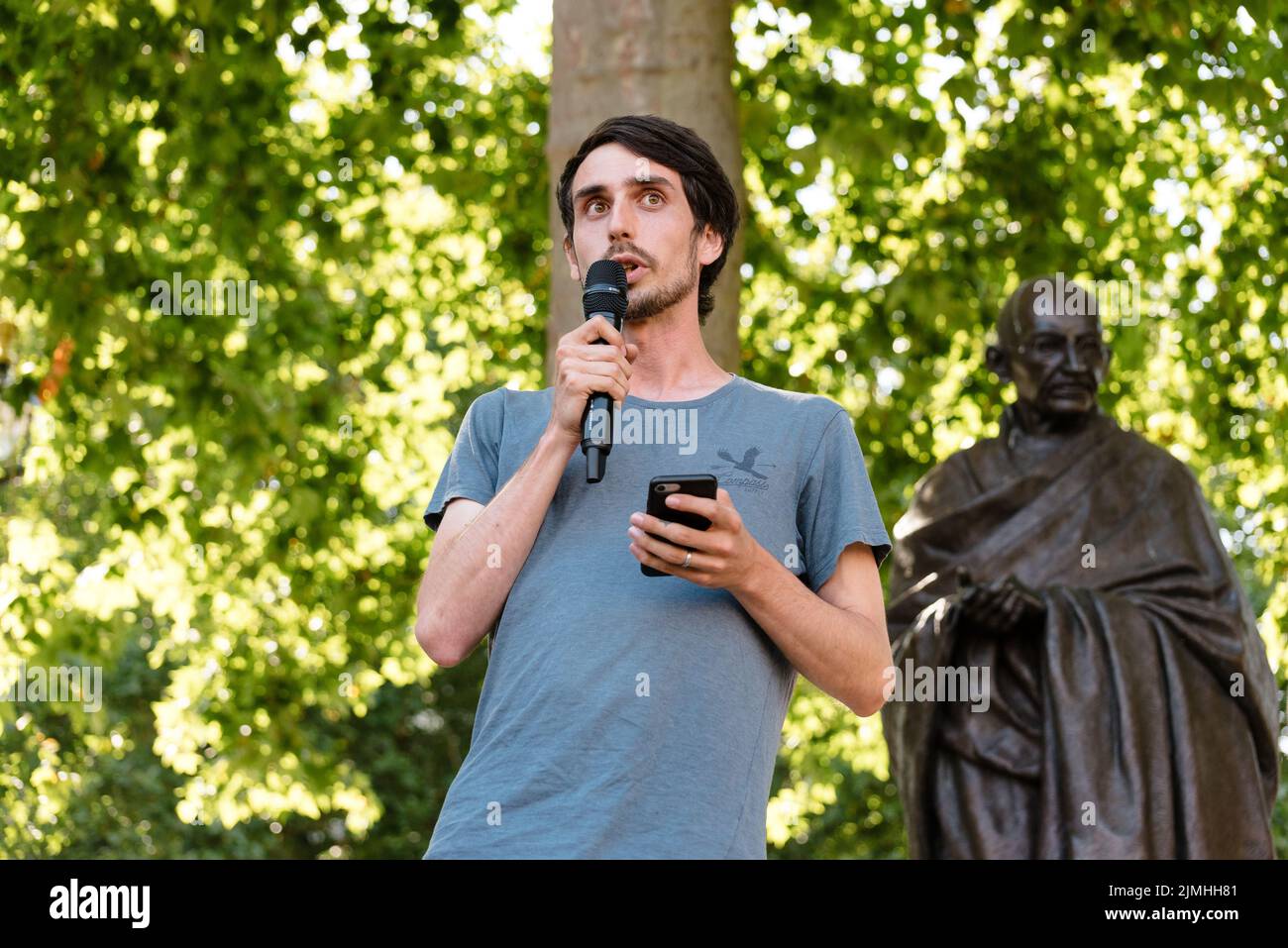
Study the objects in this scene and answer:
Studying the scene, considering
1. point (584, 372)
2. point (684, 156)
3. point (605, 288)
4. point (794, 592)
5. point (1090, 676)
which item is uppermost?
point (684, 156)

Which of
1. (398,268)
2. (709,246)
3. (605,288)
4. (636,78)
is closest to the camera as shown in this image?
(605,288)

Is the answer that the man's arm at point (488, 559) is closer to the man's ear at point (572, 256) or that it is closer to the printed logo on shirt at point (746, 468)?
the printed logo on shirt at point (746, 468)

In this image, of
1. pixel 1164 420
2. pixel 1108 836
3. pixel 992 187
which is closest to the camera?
pixel 1108 836

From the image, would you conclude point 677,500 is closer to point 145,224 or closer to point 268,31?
point 268,31

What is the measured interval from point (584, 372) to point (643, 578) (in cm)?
31

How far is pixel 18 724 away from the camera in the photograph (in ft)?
29.1

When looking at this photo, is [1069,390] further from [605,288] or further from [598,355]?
[598,355]

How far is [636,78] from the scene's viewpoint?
6555mm

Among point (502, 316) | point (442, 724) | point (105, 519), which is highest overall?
point (502, 316)

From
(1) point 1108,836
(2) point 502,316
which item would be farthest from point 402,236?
(1) point 1108,836

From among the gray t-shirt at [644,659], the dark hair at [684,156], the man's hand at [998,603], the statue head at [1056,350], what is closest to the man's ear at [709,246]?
the dark hair at [684,156]

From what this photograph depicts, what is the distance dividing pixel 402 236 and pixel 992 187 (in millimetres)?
4169

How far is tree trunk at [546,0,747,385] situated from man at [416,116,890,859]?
3577 millimetres

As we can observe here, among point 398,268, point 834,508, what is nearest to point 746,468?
point 834,508
